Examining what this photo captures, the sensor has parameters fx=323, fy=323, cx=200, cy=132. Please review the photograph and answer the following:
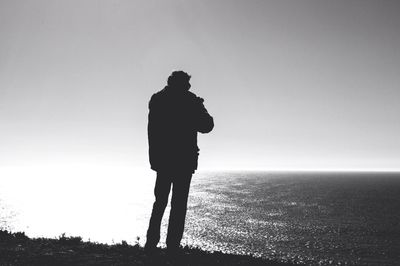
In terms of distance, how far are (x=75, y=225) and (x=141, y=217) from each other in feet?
96.1

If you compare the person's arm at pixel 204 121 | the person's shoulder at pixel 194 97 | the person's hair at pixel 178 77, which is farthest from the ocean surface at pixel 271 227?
the person's hair at pixel 178 77

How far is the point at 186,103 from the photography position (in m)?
6.93

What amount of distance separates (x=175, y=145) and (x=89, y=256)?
355 centimetres

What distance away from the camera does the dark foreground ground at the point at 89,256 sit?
6875mm

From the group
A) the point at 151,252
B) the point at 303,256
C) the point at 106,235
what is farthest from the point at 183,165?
the point at 106,235

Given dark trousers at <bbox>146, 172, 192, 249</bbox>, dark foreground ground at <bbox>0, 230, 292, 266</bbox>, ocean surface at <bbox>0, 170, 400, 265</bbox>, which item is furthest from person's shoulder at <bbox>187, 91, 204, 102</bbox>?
ocean surface at <bbox>0, 170, 400, 265</bbox>

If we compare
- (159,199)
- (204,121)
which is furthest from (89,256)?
(204,121)

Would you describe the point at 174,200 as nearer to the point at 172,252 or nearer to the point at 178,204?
the point at 178,204

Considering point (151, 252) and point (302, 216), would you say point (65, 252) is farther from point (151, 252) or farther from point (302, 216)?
point (302, 216)

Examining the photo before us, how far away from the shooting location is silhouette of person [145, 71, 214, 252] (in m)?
6.79

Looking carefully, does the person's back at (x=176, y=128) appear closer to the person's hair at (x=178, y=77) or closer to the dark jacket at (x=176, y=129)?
the dark jacket at (x=176, y=129)

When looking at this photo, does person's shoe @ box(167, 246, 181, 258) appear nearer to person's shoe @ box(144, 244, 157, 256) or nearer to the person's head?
person's shoe @ box(144, 244, 157, 256)

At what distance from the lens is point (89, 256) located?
25.5 feet

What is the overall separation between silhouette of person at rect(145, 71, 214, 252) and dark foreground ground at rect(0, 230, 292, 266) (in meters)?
0.46
